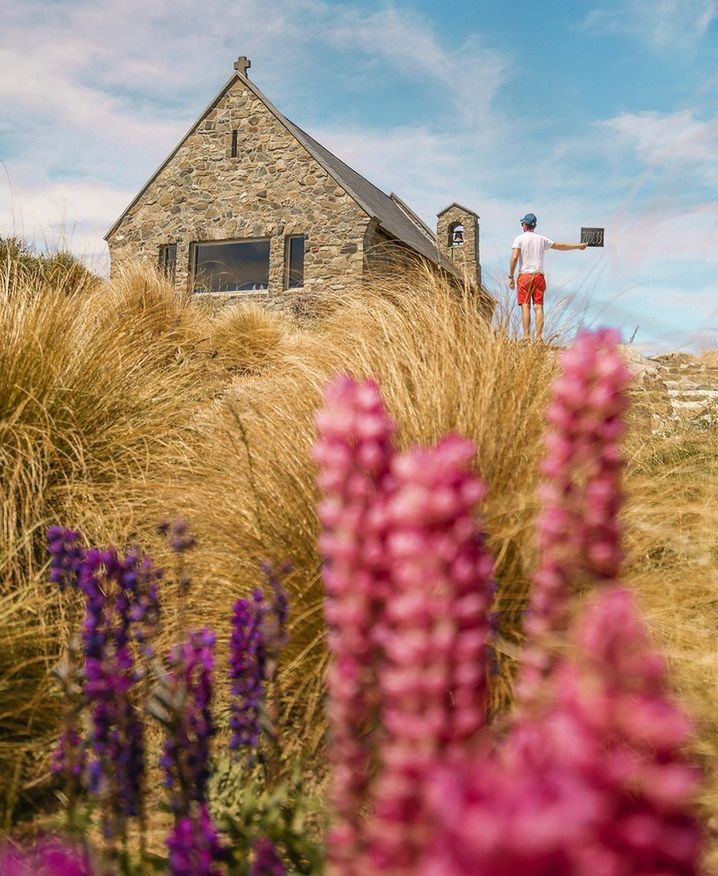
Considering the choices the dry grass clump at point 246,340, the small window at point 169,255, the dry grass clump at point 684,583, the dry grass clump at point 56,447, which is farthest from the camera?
the small window at point 169,255

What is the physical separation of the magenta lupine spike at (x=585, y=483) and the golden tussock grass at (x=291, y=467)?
1.31 metres

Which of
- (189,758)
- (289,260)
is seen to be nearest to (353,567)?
(189,758)

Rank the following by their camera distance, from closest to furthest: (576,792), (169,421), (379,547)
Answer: (576,792)
(379,547)
(169,421)

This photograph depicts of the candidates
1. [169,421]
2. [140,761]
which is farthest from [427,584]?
[169,421]

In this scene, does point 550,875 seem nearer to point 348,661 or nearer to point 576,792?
point 576,792

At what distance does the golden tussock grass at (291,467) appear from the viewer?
3041 millimetres

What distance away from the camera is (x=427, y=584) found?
79 cm

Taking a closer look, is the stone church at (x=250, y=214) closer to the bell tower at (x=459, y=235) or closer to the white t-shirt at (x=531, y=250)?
the bell tower at (x=459, y=235)

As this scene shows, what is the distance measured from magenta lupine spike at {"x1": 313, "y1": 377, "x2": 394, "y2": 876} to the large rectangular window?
2054cm

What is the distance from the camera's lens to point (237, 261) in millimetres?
21281

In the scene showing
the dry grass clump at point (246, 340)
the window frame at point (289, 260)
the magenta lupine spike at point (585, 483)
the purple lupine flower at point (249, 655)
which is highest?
the window frame at point (289, 260)

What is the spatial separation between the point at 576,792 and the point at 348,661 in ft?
1.50

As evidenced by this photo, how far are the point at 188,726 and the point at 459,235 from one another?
27.1 m

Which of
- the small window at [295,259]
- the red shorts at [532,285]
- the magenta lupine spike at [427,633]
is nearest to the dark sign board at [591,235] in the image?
the red shorts at [532,285]
